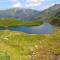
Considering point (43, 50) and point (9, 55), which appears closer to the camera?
point (9, 55)

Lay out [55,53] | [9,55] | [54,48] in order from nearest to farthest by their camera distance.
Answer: [9,55]
[55,53]
[54,48]

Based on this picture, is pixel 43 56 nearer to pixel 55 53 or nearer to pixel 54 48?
pixel 55 53

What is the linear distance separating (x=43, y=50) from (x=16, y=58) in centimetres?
772

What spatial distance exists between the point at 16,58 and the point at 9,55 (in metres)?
1.43

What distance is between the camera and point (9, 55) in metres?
29.7

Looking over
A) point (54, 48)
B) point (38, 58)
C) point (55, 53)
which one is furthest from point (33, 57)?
point (54, 48)

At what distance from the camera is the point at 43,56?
1316 inches

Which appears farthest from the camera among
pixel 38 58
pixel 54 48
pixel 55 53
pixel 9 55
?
pixel 54 48

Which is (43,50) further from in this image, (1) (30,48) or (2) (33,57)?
(2) (33,57)

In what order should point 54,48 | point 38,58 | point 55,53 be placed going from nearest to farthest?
point 38,58, point 55,53, point 54,48

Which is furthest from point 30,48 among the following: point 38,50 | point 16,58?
point 16,58

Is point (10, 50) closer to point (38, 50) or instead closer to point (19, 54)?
point (19, 54)

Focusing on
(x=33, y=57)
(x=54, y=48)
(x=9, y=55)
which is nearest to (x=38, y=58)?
(x=33, y=57)

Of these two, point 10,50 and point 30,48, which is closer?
point 10,50
